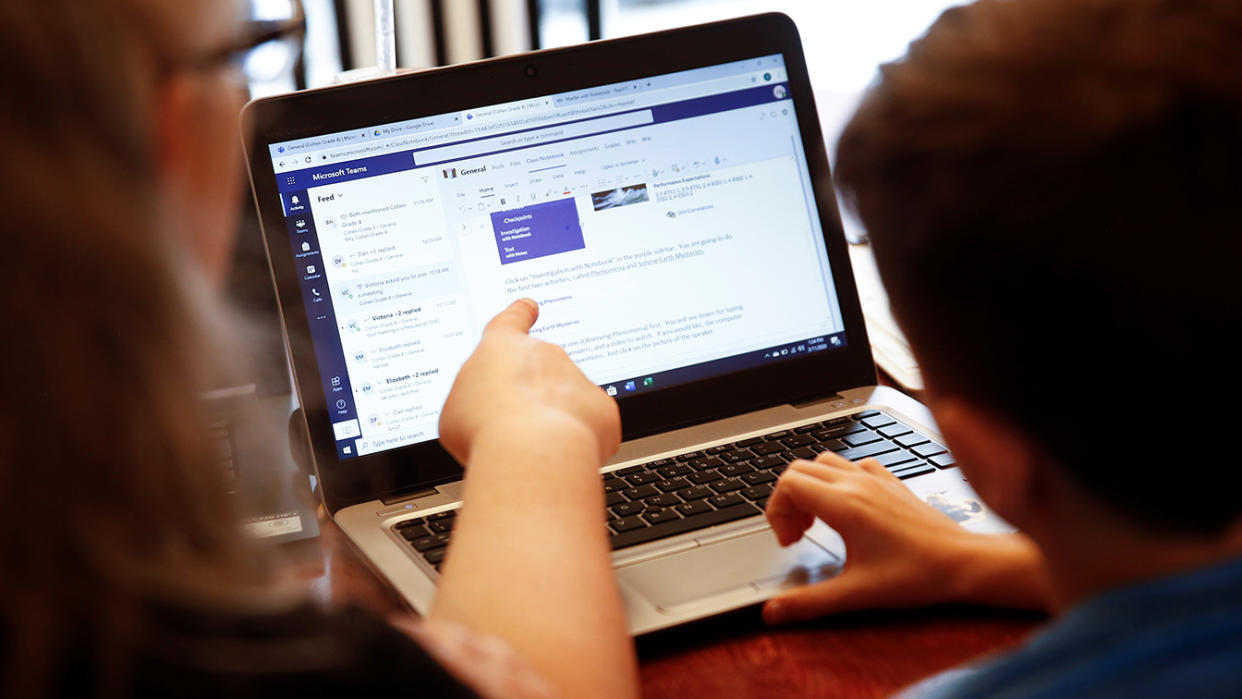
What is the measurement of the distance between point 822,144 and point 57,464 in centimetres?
74

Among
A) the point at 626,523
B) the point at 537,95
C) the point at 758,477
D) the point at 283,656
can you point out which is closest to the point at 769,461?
the point at 758,477

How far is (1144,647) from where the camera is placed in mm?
418

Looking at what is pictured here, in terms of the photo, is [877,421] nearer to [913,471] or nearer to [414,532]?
[913,471]

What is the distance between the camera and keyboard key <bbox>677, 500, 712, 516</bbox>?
769 millimetres

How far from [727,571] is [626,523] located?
0.29 feet

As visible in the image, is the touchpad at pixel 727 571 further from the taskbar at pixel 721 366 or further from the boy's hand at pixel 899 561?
the taskbar at pixel 721 366

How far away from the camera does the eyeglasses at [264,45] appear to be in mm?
388

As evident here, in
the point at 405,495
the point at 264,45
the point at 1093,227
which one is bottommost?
the point at 405,495

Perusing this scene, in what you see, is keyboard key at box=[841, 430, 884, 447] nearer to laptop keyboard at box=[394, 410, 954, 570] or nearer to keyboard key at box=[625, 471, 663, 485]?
laptop keyboard at box=[394, 410, 954, 570]

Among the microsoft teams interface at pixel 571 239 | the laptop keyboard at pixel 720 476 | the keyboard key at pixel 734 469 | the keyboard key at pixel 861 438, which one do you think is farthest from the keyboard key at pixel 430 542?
the keyboard key at pixel 861 438

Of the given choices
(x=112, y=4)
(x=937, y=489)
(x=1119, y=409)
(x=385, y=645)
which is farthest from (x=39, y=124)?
(x=937, y=489)

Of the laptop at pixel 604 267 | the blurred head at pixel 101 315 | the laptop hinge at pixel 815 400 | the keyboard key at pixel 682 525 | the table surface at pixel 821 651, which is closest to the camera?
the blurred head at pixel 101 315

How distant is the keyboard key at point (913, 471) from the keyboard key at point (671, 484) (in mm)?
155

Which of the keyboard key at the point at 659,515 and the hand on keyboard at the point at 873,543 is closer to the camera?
the hand on keyboard at the point at 873,543
